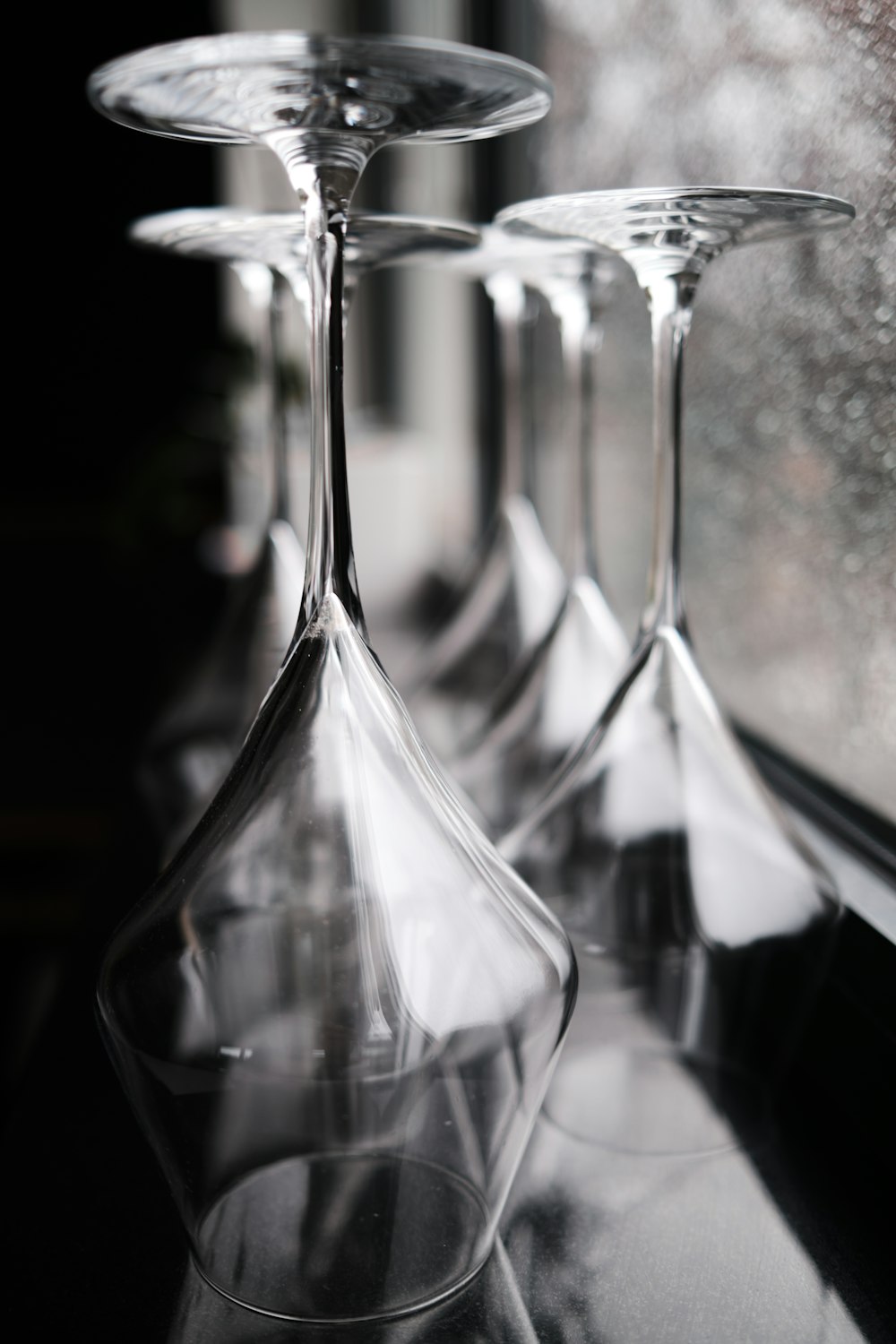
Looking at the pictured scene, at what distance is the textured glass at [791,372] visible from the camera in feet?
1.35

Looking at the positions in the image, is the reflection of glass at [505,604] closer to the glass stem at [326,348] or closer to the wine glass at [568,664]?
the wine glass at [568,664]

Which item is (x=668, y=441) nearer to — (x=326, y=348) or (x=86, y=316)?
(x=326, y=348)

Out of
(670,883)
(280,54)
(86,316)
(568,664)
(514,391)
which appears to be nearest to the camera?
(280,54)

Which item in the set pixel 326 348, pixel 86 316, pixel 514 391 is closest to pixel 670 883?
pixel 326 348

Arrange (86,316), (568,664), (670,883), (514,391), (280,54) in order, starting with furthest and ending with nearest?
1. (86,316)
2. (514,391)
3. (568,664)
4. (670,883)
5. (280,54)

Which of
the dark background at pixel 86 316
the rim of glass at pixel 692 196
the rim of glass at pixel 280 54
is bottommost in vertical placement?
the dark background at pixel 86 316

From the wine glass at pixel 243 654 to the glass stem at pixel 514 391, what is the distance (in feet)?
0.31

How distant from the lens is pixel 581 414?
0.47m

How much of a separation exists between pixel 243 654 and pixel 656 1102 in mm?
244

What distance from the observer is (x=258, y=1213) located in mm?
300

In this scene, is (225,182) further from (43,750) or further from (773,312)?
(773,312)

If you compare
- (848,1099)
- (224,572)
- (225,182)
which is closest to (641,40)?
(848,1099)

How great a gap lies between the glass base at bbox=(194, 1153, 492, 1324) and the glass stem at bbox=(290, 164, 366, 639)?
0.45 ft

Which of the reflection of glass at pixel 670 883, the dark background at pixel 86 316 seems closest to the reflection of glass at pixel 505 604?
the reflection of glass at pixel 670 883
